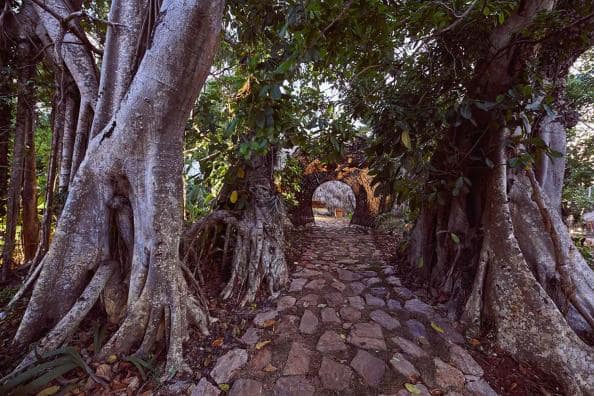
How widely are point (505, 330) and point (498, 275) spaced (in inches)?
18.0

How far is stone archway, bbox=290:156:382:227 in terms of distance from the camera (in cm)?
707

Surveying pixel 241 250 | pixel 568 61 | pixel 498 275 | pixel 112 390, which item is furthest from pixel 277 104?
pixel 568 61

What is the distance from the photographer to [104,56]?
233 centimetres

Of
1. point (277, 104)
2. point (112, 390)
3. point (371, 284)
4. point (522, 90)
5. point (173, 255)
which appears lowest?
point (112, 390)

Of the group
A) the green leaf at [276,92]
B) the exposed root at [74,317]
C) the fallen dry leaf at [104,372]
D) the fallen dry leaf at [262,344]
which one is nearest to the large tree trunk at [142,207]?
the exposed root at [74,317]

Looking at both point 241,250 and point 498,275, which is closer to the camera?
point 498,275

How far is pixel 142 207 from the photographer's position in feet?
6.68

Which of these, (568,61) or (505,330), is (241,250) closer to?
(505,330)

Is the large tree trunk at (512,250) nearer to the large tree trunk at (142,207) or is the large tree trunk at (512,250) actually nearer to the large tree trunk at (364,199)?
the large tree trunk at (142,207)

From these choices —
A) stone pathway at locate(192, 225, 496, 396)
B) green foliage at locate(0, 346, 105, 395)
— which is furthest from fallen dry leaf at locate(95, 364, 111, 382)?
stone pathway at locate(192, 225, 496, 396)

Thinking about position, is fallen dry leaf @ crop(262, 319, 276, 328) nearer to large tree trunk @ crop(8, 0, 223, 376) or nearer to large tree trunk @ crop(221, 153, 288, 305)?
large tree trunk @ crop(221, 153, 288, 305)

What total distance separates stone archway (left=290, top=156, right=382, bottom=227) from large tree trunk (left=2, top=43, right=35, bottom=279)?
513 centimetres

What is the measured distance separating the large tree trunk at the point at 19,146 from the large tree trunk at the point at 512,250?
4.91 meters

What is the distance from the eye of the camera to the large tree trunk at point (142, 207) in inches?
72.8
